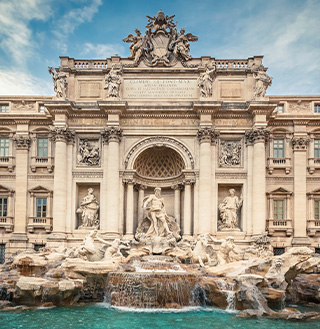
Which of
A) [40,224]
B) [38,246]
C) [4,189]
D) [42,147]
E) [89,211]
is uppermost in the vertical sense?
[42,147]

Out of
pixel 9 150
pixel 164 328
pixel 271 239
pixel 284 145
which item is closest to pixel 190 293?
pixel 164 328

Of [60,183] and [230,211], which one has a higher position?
[60,183]

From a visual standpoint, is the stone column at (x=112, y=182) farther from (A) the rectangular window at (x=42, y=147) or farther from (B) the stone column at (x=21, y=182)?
(B) the stone column at (x=21, y=182)

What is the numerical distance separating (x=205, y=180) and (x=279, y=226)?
19.8ft

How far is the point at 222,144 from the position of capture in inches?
1045

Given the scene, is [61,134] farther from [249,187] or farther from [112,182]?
[249,187]

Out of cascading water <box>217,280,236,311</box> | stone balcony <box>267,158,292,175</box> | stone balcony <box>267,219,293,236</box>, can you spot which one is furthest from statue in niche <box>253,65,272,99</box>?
cascading water <box>217,280,236,311</box>

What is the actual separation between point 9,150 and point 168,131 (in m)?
11.4

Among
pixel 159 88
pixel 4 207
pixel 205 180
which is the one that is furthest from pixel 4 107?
pixel 205 180

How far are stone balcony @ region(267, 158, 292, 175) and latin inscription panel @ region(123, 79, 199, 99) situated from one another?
7.10m

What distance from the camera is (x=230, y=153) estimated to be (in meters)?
26.4

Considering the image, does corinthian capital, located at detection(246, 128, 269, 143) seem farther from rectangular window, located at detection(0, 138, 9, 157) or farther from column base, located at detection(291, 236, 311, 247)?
rectangular window, located at detection(0, 138, 9, 157)

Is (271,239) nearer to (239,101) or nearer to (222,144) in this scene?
(222,144)

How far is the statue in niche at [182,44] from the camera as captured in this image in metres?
26.8
